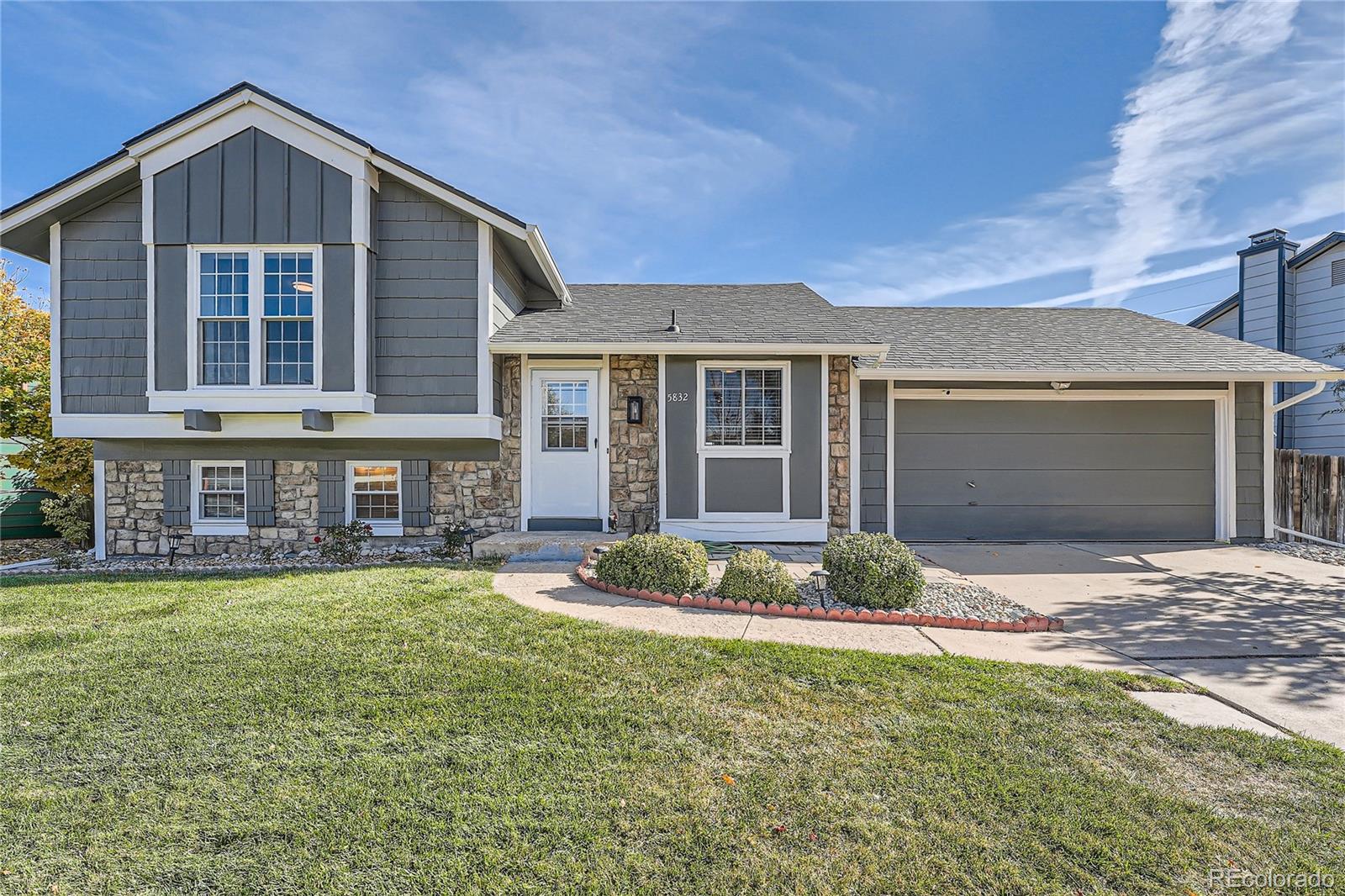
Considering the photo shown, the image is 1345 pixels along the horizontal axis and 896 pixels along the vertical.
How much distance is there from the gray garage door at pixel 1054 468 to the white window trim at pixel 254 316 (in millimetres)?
8088

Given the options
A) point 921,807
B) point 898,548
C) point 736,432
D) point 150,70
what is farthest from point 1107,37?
point 150,70

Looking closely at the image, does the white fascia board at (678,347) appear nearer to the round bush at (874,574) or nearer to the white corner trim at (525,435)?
the white corner trim at (525,435)

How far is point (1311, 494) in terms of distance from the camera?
897cm

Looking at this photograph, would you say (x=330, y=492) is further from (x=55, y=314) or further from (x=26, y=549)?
(x=26, y=549)

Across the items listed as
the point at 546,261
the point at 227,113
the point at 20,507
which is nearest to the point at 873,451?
the point at 546,261

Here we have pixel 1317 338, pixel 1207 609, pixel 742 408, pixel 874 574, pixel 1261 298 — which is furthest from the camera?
pixel 1261 298

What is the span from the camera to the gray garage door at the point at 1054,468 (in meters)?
9.05

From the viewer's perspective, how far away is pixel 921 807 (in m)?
2.38

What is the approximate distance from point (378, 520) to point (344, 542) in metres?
0.83

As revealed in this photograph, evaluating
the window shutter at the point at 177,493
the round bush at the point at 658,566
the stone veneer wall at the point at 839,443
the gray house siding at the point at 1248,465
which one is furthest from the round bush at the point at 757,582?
the gray house siding at the point at 1248,465

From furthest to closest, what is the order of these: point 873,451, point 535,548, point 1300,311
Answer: point 1300,311 → point 873,451 → point 535,548

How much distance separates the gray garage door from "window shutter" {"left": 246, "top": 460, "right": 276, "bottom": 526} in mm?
9036

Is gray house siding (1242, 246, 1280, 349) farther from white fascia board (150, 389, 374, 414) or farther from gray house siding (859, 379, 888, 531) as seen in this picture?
white fascia board (150, 389, 374, 414)
